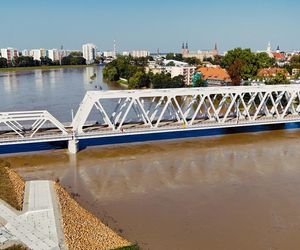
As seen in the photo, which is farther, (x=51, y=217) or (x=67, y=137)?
(x=67, y=137)

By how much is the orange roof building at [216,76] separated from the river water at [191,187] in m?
27.9

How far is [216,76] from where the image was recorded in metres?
58.5

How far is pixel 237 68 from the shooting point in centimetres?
5069

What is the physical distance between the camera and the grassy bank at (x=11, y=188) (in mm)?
15219

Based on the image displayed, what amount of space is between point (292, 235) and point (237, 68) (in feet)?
126

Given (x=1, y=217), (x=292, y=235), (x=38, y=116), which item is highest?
(x=38, y=116)

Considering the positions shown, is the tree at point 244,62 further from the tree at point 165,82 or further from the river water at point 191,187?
the river water at point 191,187

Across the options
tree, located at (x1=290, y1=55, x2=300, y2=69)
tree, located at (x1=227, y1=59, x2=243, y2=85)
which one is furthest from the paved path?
tree, located at (x1=290, y1=55, x2=300, y2=69)

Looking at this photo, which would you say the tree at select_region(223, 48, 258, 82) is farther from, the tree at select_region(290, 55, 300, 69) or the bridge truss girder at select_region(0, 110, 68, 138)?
the bridge truss girder at select_region(0, 110, 68, 138)

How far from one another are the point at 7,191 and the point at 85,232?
4707mm

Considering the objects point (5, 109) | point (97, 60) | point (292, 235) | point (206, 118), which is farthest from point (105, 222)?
point (97, 60)

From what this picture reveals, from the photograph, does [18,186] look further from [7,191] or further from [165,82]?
[165,82]

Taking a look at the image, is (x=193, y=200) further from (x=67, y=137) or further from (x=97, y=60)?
(x=97, y=60)

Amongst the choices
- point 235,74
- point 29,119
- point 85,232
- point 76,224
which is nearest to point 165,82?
point 235,74
